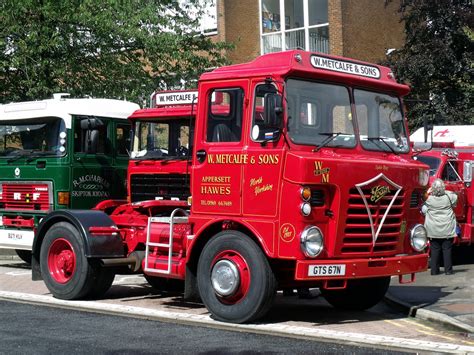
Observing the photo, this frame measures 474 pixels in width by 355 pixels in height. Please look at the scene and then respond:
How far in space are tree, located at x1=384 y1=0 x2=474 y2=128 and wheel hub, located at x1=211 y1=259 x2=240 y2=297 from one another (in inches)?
480

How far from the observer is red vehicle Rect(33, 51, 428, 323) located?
30.2ft

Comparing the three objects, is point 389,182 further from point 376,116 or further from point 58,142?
point 58,142

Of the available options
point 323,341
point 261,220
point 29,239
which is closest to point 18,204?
point 29,239

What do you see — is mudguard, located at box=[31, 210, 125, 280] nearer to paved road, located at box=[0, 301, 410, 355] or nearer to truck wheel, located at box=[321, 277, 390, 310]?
paved road, located at box=[0, 301, 410, 355]

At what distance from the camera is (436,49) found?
21406mm

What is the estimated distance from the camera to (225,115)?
10.0 m

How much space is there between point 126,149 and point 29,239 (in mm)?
2143

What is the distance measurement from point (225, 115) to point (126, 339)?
294 centimetres

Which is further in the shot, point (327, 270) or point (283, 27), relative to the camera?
point (283, 27)

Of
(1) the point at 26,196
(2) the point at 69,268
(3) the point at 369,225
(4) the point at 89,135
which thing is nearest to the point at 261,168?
(3) the point at 369,225

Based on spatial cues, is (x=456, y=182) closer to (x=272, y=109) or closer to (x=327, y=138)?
(x=327, y=138)

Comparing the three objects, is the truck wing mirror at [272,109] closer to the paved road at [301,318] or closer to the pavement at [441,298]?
the paved road at [301,318]

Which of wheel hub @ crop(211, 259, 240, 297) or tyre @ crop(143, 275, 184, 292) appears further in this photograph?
tyre @ crop(143, 275, 184, 292)

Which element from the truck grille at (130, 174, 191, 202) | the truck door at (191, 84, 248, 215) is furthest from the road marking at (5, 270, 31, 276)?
the truck door at (191, 84, 248, 215)
